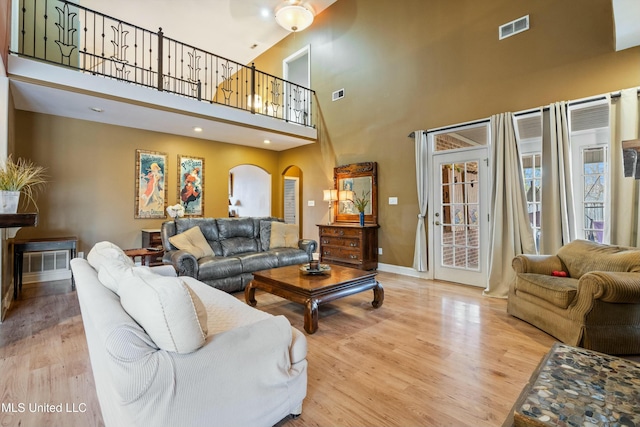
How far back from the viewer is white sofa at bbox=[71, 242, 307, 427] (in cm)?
108

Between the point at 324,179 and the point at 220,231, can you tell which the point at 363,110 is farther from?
the point at 220,231

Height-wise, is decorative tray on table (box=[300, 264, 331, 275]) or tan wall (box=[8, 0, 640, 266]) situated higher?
tan wall (box=[8, 0, 640, 266])

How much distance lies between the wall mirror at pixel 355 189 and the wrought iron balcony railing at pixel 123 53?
5.33 feet

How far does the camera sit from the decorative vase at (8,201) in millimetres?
2152

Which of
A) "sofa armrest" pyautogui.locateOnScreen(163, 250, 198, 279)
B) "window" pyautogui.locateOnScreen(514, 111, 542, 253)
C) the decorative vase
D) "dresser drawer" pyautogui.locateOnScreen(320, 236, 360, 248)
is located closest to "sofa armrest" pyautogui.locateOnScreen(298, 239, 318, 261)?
"dresser drawer" pyautogui.locateOnScreen(320, 236, 360, 248)

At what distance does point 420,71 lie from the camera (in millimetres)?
4914

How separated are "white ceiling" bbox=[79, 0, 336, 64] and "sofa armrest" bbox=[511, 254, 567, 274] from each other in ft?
19.4

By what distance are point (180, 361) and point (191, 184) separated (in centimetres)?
551

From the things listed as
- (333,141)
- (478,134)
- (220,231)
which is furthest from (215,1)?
(478,134)

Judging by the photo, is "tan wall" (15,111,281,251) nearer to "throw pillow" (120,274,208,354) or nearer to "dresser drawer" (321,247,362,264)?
"dresser drawer" (321,247,362,264)

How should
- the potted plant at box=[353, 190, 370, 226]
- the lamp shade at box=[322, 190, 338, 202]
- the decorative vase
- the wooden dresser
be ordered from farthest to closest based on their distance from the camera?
the lamp shade at box=[322, 190, 338, 202] < the potted plant at box=[353, 190, 370, 226] < the wooden dresser < the decorative vase

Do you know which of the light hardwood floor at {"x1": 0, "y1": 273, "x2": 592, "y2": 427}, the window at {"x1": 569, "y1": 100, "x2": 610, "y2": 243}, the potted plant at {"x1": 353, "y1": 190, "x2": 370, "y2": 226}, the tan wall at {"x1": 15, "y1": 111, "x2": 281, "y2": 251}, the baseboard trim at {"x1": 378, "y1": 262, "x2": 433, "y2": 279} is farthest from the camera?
the potted plant at {"x1": 353, "y1": 190, "x2": 370, "y2": 226}

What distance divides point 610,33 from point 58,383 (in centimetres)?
588

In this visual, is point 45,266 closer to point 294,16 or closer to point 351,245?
point 351,245
